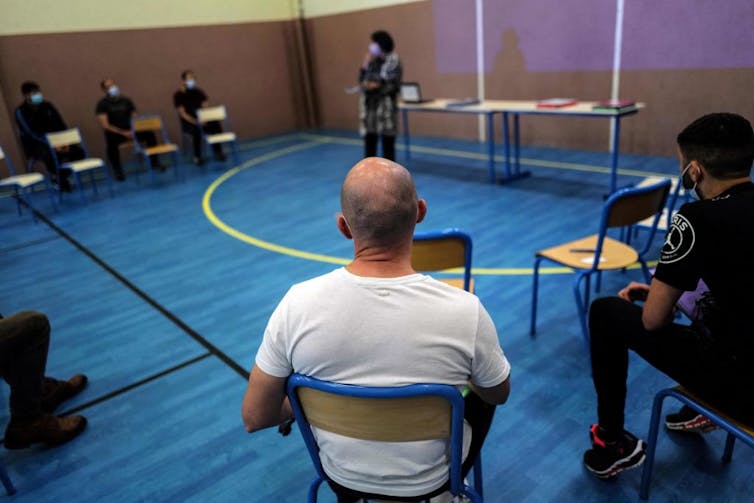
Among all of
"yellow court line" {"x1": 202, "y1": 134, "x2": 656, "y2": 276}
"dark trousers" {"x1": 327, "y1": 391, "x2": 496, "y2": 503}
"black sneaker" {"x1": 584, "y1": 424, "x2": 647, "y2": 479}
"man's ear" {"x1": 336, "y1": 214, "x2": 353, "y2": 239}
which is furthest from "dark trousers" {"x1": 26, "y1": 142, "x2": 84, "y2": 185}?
"black sneaker" {"x1": 584, "y1": 424, "x2": 647, "y2": 479}

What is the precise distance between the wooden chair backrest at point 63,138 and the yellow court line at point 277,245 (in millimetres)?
1797

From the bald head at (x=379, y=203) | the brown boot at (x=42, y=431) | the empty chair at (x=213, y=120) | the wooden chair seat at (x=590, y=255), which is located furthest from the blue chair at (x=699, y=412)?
the empty chair at (x=213, y=120)

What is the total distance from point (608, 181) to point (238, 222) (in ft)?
12.9

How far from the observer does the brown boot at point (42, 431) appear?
2.41 metres

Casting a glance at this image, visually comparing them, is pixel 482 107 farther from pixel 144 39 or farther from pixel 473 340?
pixel 144 39

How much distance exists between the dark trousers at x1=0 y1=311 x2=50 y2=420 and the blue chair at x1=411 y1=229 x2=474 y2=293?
1695 millimetres

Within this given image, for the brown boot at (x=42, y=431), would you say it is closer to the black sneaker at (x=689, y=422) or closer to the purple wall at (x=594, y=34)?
the black sneaker at (x=689, y=422)

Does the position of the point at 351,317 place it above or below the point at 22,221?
above

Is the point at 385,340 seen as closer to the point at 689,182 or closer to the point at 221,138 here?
the point at 689,182

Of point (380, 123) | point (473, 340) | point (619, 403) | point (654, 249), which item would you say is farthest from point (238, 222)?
point (473, 340)

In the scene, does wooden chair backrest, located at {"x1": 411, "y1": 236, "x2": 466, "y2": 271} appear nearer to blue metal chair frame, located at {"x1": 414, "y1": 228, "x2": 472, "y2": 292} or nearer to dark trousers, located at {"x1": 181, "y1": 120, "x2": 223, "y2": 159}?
blue metal chair frame, located at {"x1": 414, "y1": 228, "x2": 472, "y2": 292}

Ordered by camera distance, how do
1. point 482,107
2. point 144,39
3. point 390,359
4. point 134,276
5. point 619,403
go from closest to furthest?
point 390,359 < point 619,403 < point 134,276 < point 482,107 < point 144,39

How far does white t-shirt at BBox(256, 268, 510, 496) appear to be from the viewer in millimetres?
1136

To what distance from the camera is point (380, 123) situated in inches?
257
